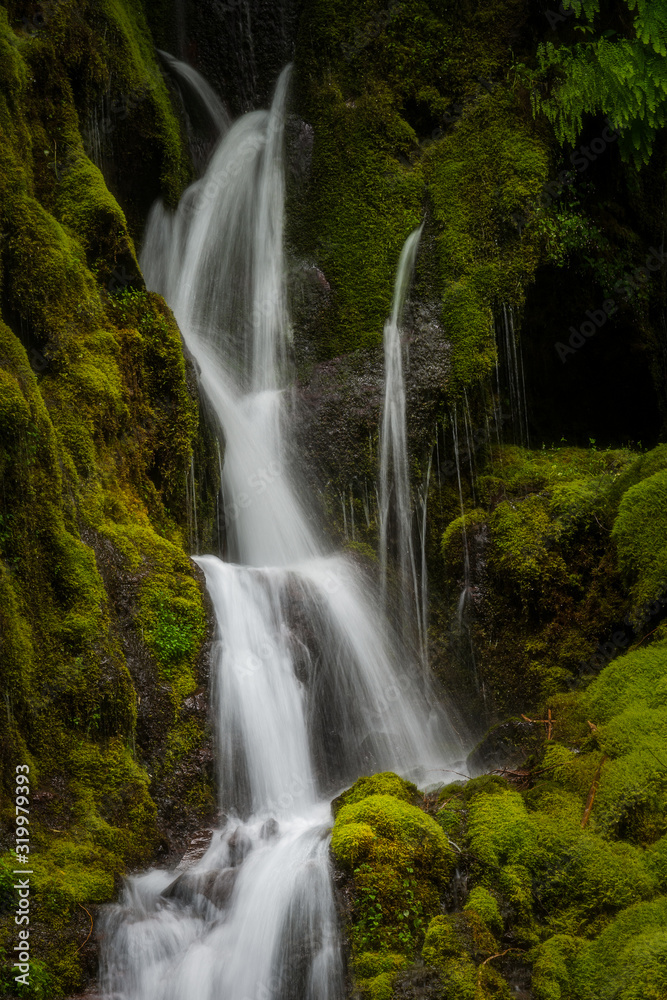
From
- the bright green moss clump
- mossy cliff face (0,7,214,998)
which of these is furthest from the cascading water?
mossy cliff face (0,7,214,998)

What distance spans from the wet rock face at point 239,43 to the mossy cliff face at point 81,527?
4301mm

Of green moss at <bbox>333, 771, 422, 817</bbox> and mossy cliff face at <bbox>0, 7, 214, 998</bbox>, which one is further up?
mossy cliff face at <bbox>0, 7, 214, 998</bbox>

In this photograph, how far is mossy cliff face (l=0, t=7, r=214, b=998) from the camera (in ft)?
18.8

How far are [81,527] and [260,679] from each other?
200 centimetres

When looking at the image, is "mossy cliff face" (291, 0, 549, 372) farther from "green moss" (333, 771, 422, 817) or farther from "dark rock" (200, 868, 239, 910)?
"dark rock" (200, 868, 239, 910)

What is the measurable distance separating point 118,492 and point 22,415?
167 cm

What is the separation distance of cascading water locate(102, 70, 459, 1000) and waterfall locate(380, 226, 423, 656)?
1.47 ft

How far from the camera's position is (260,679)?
7.53 metres

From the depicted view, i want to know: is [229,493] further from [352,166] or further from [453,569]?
[352,166]

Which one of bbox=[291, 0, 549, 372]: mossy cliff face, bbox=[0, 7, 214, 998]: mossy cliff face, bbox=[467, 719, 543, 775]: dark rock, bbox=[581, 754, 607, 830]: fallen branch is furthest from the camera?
bbox=[291, 0, 549, 372]: mossy cliff face

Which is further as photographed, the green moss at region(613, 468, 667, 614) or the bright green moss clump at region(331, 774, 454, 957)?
the green moss at region(613, 468, 667, 614)

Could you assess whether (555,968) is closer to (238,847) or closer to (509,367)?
(238,847)

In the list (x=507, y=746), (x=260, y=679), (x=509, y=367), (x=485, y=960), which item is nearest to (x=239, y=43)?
(x=509, y=367)

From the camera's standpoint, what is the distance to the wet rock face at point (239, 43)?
1427 cm
